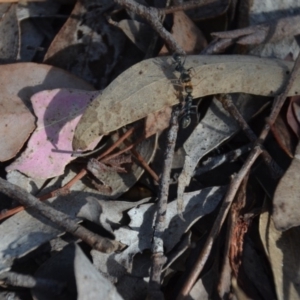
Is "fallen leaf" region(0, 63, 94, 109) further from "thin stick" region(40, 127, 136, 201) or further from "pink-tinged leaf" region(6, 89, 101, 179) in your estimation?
"thin stick" region(40, 127, 136, 201)

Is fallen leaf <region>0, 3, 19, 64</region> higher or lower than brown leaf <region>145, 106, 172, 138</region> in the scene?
higher

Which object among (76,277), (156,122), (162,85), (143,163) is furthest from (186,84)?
(76,277)

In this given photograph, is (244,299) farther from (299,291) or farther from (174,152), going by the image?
(174,152)

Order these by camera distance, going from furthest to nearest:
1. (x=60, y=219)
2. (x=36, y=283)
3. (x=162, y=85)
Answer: (x=162, y=85) < (x=60, y=219) < (x=36, y=283)

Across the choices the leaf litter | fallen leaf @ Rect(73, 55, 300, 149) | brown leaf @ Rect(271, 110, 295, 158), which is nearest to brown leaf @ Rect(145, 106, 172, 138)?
the leaf litter

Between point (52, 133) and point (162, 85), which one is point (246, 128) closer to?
point (162, 85)
